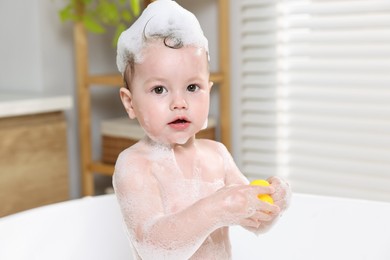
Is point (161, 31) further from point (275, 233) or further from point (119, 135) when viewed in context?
point (119, 135)

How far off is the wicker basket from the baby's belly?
42.6 inches

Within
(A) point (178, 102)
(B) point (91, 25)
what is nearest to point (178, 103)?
(A) point (178, 102)

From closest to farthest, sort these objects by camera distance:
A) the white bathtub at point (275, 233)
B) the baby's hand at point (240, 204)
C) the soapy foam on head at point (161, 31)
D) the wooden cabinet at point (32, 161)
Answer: the baby's hand at point (240, 204), the soapy foam on head at point (161, 31), the white bathtub at point (275, 233), the wooden cabinet at point (32, 161)

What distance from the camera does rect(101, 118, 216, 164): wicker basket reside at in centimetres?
193

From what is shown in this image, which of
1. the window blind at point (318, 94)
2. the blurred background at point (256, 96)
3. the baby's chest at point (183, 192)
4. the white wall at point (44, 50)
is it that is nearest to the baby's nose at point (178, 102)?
the baby's chest at point (183, 192)

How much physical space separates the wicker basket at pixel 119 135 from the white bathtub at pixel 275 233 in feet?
2.41

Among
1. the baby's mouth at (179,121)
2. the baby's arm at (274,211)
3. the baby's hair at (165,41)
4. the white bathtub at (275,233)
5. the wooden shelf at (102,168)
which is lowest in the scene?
the wooden shelf at (102,168)

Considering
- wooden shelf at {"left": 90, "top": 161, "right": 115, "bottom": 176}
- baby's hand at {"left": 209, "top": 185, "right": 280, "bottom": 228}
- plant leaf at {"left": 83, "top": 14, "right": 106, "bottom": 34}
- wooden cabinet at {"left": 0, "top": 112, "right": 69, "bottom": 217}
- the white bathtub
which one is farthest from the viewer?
wooden shelf at {"left": 90, "top": 161, "right": 115, "bottom": 176}

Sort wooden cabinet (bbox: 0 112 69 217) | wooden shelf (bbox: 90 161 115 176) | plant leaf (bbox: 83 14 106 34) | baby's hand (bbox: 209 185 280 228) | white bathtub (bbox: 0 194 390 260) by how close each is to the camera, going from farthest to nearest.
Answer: wooden shelf (bbox: 90 161 115 176) < plant leaf (bbox: 83 14 106 34) < wooden cabinet (bbox: 0 112 69 217) < white bathtub (bbox: 0 194 390 260) < baby's hand (bbox: 209 185 280 228)

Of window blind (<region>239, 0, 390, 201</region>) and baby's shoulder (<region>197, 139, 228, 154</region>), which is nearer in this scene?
baby's shoulder (<region>197, 139, 228, 154</region>)

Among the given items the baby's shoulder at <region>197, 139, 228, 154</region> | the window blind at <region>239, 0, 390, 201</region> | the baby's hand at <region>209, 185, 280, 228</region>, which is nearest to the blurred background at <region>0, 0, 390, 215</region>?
the window blind at <region>239, 0, 390, 201</region>

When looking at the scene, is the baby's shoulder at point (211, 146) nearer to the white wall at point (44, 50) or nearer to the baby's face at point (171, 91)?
the baby's face at point (171, 91)

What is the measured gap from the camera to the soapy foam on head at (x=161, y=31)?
77 centimetres

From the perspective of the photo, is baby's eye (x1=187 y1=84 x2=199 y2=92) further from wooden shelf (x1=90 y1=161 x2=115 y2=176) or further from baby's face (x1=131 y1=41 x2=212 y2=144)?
wooden shelf (x1=90 y1=161 x2=115 y2=176)
